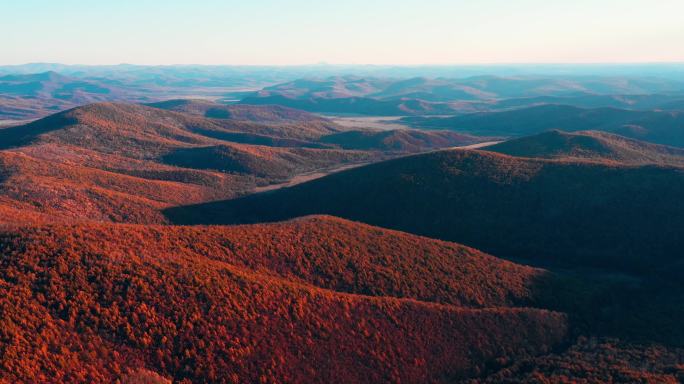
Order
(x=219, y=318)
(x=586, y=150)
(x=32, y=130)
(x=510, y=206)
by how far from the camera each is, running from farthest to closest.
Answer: (x=32, y=130) < (x=586, y=150) < (x=510, y=206) < (x=219, y=318)

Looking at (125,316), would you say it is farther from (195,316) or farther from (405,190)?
(405,190)

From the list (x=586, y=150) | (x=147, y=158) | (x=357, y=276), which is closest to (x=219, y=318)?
(x=357, y=276)

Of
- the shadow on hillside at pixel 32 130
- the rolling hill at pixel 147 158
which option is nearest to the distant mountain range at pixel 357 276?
the rolling hill at pixel 147 158

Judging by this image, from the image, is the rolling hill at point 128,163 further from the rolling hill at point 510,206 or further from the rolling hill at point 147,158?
the rolling hill at point 510,206

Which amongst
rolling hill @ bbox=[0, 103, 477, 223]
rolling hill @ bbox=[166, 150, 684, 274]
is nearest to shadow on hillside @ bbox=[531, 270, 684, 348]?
→ rolling hill @ bbox=[166, 150, 684, 274]

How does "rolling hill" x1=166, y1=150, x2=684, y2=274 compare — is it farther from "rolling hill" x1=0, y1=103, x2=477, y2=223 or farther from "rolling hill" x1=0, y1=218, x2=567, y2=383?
"rolling hill" x1=0, y1=218, x2=567, y2=383

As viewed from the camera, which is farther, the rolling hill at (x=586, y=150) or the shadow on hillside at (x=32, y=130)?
the shadow on hillside at (x=32, y=130)

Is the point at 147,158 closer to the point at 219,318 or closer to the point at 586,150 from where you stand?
the point at 219,318
